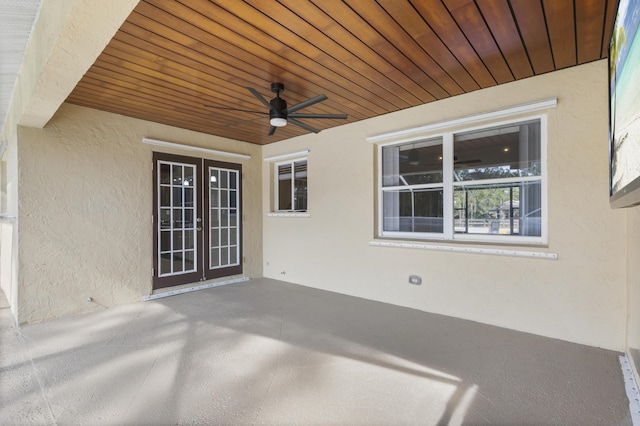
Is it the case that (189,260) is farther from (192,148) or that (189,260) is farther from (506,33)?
(506,33)

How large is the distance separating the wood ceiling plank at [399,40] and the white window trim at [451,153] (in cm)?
49

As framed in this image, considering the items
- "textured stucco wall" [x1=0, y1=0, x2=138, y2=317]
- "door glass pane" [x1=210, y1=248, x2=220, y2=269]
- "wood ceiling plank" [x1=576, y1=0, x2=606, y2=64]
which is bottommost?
"door glass pane" [x1=210, y1=248, x2=220, y2=269]

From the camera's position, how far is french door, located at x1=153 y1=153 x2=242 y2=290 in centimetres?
440

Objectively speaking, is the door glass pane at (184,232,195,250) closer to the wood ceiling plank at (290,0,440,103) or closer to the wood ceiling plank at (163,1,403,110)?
the wood ceiling plank at (163,1,403,110)

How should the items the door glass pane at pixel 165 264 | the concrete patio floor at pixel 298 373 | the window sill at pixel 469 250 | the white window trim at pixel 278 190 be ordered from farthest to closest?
1. the white window trim at pixel 278 190
2. the door glass pane at pixel 165 264
3. the window sill at pixel 469 250
4. the concrete patio floor at pixel 298 373

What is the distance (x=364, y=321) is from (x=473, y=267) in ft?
4.42

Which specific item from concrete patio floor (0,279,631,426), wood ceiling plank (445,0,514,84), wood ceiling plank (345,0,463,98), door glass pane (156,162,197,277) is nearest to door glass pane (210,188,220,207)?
door glass pane (156,162,197,277)

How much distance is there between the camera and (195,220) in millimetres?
4746

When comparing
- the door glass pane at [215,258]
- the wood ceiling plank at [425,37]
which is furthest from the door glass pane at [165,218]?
the wood ceiling plank at [425,37]

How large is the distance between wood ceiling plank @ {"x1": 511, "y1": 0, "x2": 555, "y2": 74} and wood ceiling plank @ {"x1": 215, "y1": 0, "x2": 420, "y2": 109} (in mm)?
1127

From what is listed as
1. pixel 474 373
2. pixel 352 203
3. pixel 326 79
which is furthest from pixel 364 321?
pixel 326 79

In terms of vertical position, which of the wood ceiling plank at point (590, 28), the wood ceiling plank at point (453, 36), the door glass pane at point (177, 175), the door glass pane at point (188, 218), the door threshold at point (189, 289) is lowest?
the door threshold at point (189, 289)

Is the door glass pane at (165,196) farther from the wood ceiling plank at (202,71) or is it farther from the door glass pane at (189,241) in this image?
the wood ceiling plank at (202,71)

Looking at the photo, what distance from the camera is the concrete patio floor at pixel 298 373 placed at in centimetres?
183
